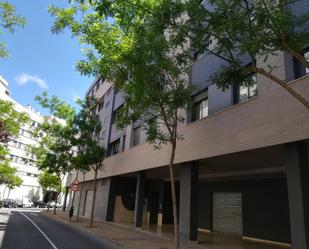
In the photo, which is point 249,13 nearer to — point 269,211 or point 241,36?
point 241,36

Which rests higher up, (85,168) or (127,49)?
(127,49)

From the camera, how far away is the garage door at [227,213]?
798 inches

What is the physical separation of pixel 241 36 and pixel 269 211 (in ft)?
41.5

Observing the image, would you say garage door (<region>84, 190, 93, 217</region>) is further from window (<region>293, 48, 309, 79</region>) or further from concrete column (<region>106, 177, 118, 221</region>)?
window (<region>293, 48, 309, 79</region>)

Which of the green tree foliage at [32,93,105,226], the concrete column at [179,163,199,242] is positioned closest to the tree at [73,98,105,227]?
the green tree foliage at [32,93,105,226]

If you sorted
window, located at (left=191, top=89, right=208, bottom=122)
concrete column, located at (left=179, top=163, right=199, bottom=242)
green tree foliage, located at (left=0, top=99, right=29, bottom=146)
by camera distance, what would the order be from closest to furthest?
concrete column, located at (left=179, top=163, right=199, bottom=242) → window, located at (left=191, top=89, right=208, bottom=122) → green tree foliage, located at (left=0, top=99, right=29, bottom=146)

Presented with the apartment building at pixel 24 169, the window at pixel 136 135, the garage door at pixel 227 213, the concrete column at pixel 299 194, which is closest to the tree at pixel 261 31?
the concrete column at pixel 299 194

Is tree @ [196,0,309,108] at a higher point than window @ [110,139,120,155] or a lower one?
lower

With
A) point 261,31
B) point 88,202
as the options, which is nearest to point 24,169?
point 88,202

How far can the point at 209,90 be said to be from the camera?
16891mm

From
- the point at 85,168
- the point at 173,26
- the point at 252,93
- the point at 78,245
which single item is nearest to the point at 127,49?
the point at 173,26

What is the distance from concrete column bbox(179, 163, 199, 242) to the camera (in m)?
16.3

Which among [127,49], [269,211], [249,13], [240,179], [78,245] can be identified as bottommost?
[78,245]

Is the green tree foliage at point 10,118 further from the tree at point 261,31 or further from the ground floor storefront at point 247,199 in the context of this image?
the tree at point 261,31
